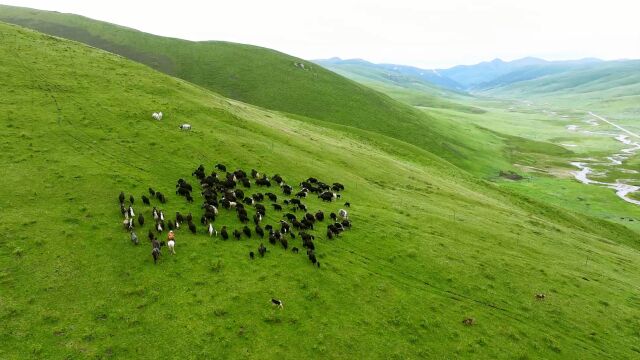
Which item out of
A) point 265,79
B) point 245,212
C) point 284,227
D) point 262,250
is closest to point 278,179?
point 245,212

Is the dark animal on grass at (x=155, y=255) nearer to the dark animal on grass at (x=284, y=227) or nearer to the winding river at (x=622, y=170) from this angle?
the dark animal on grass at (x=284, y=227)

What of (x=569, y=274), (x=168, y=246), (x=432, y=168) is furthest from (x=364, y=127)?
(x=168, y=246)

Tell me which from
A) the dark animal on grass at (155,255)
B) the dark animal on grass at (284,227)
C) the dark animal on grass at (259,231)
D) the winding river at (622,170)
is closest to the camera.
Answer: the dark animal on grass at (155,255)

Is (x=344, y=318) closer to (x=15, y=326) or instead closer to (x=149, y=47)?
(x=15, y=326)

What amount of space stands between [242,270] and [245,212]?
253 inches

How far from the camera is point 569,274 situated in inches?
1341

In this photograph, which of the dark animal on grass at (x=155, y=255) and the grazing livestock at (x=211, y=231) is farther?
the grazing livestock at (x=211, y=231)

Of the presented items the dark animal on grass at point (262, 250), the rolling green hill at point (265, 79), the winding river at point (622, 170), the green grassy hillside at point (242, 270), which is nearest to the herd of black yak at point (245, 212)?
the dark animal on grass at point (262, 250)

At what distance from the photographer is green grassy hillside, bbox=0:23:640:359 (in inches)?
798

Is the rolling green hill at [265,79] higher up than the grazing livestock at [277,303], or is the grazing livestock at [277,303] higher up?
the rolling green hill at [265,79]

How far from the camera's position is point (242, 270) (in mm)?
24547

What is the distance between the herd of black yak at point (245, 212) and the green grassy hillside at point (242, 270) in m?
0.74

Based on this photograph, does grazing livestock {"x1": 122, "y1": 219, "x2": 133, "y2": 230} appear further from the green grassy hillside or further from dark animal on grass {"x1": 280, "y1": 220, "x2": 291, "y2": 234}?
dark animal on grass {"x1": 280, "y1": 220, "x2": 291, "y2": 234}

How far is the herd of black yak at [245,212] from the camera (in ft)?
89.2
